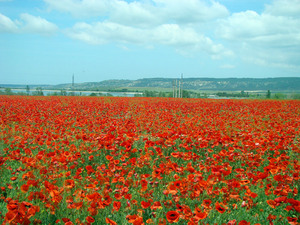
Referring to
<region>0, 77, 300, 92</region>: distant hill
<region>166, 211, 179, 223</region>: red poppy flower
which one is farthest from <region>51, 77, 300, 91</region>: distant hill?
<region>166, 211, 179, 223</region>: red poppy flower

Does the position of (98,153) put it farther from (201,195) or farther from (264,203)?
(264,203)

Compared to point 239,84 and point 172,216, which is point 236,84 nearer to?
point 239,84

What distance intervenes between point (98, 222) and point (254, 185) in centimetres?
247

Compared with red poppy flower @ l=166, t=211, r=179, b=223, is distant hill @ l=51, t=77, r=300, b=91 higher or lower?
higher

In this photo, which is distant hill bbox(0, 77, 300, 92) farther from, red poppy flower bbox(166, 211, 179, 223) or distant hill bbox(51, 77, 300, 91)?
red poppy flower bbox(166, 211, 179, 223)

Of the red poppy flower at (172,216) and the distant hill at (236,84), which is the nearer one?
the red poppy flower at (172,216)

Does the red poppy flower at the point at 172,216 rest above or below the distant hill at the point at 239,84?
below

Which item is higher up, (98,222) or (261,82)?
(261,82)

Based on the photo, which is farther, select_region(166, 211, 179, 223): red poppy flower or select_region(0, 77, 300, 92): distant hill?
select_region(0, 77, 300, 92): distant hill

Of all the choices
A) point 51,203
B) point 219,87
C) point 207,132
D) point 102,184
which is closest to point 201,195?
point 102,184

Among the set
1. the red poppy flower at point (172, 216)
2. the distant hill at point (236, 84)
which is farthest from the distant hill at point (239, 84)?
the red poppy flower at point (172, 216)

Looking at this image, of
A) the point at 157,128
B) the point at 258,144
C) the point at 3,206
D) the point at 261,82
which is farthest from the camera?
the point at 261,82

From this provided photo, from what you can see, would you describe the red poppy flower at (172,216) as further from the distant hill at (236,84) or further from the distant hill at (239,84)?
the distant hill at (239,84)

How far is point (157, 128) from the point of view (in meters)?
7.72
